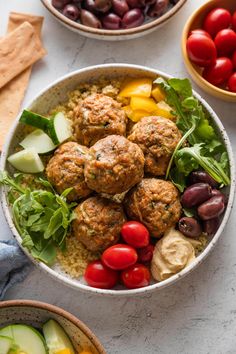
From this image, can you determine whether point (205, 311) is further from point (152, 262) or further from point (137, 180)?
point (137, 180)

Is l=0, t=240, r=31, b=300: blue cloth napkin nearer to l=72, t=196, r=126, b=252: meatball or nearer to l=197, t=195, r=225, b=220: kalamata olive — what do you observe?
l=72, t=196, r=126, b=252: meatball

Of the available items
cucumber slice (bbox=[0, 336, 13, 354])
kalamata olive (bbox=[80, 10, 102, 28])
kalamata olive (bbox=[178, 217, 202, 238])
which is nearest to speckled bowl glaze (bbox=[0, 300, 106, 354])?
cucumber slice (bbox=[0, 336, 13, 354])

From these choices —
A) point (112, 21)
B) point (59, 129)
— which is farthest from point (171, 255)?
point (112, 21)

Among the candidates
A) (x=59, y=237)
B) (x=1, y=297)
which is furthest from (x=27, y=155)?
(x=1, y=297)

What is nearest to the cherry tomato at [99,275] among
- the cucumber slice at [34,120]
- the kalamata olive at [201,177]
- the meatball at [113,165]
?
the meatball at [113,165]

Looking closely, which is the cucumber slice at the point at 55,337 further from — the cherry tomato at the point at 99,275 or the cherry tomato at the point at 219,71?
the cherry tomato at the point at 219,71

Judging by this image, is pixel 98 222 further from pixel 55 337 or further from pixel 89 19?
pixel 89 19
